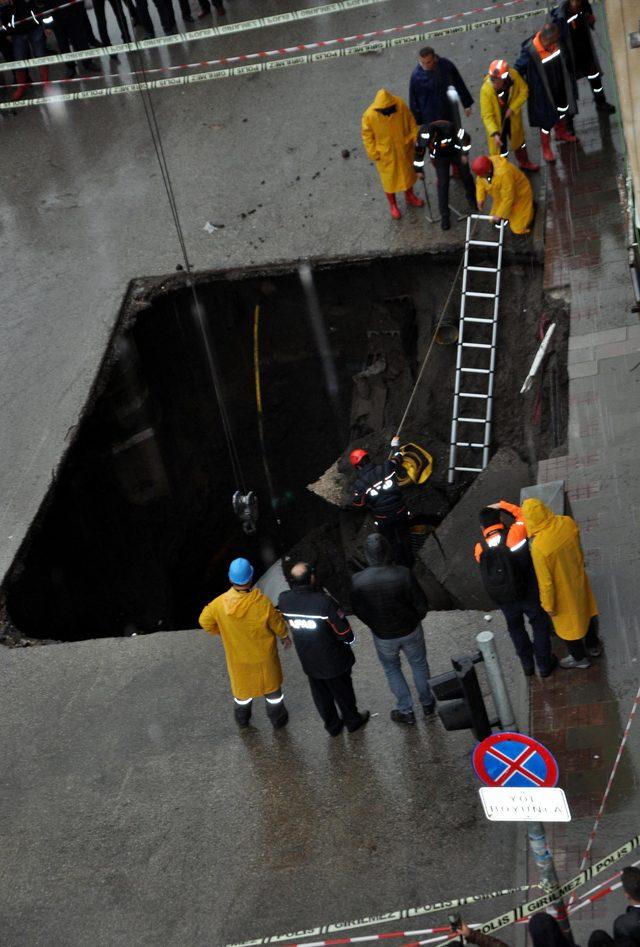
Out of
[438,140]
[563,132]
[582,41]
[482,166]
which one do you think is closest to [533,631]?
[482,166]

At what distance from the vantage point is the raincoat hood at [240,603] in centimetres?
820

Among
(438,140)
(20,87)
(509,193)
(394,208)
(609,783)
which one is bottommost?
(609,783)

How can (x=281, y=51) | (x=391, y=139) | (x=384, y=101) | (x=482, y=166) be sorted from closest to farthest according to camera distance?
(x=482, y=166) → (x=384, y=101) → (x=391, y=139) → (x=281, y=51)

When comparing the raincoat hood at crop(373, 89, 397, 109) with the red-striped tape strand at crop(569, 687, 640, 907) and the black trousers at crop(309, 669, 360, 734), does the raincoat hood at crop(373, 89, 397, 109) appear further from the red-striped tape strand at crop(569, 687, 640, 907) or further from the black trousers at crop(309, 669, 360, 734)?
the red-striped tape strand at crop(569, 687, 640, 907)

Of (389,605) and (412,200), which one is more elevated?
(412,200)

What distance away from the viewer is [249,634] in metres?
8.27

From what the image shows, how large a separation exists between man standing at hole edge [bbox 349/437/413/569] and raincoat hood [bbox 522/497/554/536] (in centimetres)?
315

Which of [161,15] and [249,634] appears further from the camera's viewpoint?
[161,15]

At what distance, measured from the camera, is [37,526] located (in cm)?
1136

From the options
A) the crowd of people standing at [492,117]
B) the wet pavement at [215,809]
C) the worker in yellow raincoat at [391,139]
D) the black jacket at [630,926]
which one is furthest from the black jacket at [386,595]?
the worker in yellow raincoat at [391,139]

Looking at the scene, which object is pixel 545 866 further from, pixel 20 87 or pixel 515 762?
pixel 20 87

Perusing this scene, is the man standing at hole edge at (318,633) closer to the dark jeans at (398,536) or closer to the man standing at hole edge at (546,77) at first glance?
the dark jeans at (398,536)

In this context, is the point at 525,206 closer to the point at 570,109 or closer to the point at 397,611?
the point at 570,109

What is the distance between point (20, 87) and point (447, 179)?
24.7 ft
